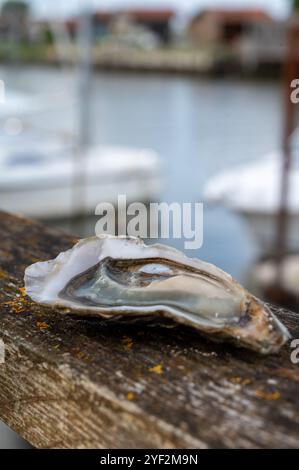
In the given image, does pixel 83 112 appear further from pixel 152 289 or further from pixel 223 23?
pixel 223 23

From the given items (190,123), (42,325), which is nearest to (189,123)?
(190,123)

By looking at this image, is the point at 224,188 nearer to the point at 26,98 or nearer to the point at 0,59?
the point at 26,98

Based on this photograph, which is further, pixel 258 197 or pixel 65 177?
pixel 65 177

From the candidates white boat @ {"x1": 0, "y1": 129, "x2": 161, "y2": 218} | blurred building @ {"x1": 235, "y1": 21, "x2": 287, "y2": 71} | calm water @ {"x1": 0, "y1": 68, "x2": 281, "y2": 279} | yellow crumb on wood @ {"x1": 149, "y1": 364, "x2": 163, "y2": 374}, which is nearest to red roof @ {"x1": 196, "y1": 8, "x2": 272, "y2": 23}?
blurred building @ {"x1": 235, "y1": 21, "x2": 287, "y2": 71}

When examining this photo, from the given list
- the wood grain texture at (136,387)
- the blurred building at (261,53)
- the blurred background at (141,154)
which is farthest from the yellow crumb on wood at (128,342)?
the blurred building at (261,53)

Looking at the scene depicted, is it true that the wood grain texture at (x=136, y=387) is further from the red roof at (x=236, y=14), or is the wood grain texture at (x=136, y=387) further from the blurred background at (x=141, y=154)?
the red roof at (x=236, y=14)

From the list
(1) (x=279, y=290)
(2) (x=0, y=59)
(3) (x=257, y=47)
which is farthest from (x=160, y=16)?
(1) (x=279, y=290)

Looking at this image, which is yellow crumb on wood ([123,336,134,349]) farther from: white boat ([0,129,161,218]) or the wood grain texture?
white boat ([0,129,161,218])
